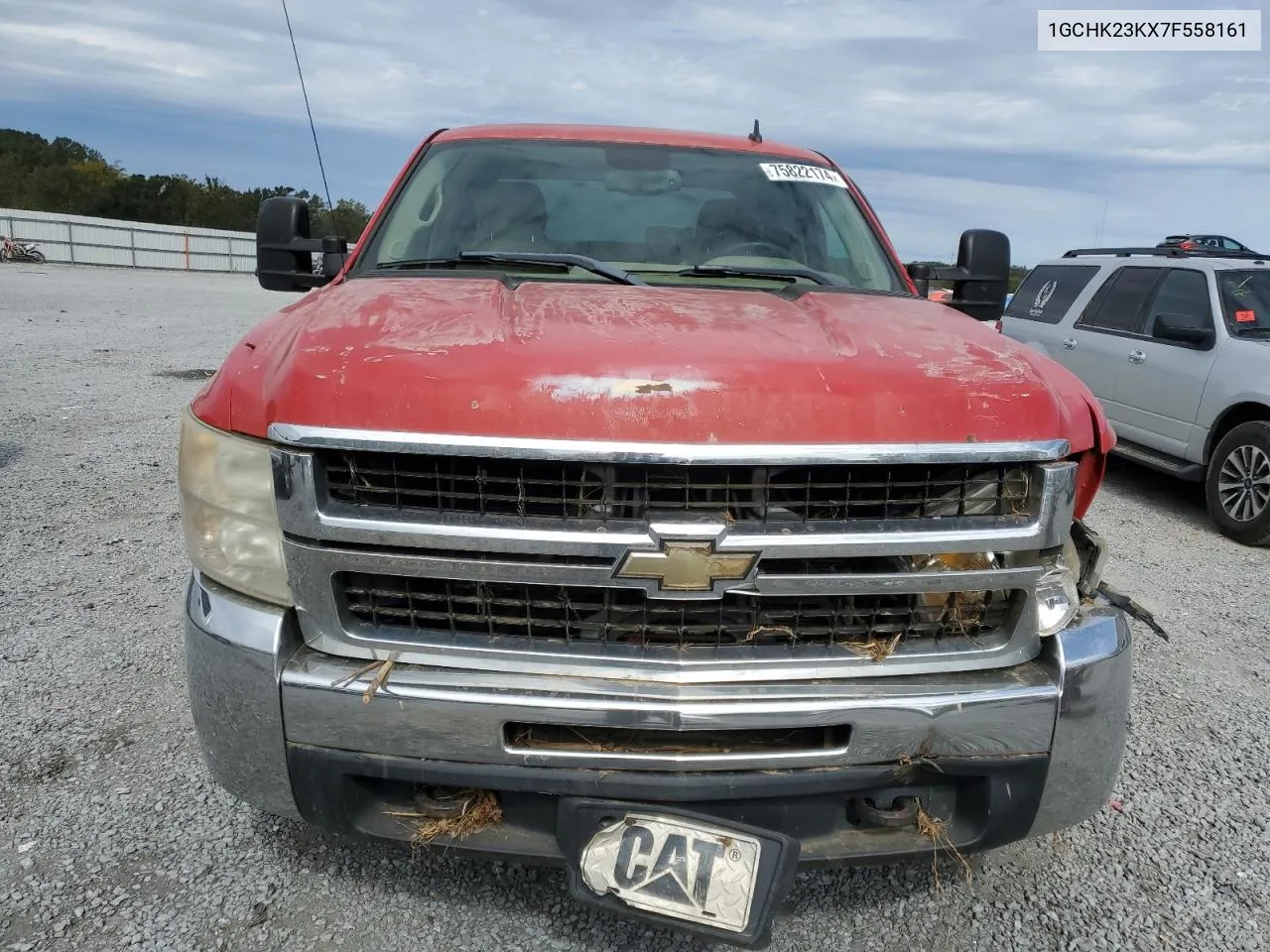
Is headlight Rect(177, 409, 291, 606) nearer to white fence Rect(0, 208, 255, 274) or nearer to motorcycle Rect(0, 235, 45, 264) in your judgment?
motorcycle Rect(0, 235, 45, 264)

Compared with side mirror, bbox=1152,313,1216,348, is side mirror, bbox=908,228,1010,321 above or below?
above

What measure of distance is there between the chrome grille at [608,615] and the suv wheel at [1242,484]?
5.04 m

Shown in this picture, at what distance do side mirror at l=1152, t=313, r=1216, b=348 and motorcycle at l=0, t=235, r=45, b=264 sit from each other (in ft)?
125

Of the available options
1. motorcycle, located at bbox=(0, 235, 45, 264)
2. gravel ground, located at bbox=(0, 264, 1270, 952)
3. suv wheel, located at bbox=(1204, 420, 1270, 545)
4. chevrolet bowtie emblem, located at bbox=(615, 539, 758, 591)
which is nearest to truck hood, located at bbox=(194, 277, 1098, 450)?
chevrolet bowtie emblem, located at bbox=(615, 539, 758, 591)

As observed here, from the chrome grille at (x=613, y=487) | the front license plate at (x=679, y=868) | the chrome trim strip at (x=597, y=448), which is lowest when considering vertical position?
the front license plate at (x=679, y=868)

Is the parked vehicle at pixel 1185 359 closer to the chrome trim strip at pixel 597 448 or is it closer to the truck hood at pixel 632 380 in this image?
the truck hood at pixel 632 380

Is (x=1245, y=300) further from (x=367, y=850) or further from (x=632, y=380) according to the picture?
(x=367, y=850)

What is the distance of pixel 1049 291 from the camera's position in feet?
28.5

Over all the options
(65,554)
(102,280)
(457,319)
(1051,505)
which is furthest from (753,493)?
(102,280)

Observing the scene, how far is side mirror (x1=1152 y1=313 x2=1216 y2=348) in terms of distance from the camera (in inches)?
261

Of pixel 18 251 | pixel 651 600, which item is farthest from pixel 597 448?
pixel 18 251

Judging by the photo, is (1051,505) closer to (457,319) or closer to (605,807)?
(605,807)

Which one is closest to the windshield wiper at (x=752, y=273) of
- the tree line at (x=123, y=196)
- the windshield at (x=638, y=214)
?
the windshield at (x=638, y=214)

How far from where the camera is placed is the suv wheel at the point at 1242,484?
19.6ft
